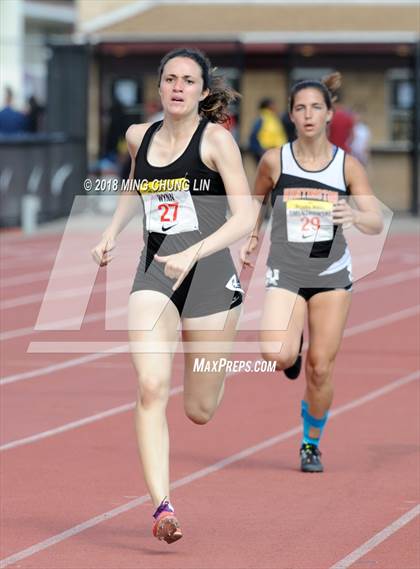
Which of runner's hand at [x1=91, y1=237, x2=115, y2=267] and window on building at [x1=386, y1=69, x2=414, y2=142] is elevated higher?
window on building at [x1=386, y1=69, x2=414, y2=142]

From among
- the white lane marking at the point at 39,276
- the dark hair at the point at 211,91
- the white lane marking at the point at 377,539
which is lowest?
the white lane marking at the point at 377,539

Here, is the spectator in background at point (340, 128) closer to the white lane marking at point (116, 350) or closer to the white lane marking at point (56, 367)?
the white lane marking at point (116, 350)

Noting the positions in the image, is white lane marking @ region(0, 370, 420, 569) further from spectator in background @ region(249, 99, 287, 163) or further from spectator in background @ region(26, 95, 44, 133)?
spectator in background @ region(26, 95, 44, 133)

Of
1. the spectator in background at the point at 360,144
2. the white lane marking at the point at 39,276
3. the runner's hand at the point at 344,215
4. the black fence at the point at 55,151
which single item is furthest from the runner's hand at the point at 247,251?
the spectator in background at the point at 360,144

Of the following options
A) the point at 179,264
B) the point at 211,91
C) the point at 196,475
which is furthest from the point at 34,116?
the point at 179,264

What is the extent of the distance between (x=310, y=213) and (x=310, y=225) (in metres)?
0.09

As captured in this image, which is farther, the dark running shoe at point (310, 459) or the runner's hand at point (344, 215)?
the dark running shoe at point (310, 459)

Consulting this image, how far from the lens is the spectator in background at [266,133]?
86.7 ft

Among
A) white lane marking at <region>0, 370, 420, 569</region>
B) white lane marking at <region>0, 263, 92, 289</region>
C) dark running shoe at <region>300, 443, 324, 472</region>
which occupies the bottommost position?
white lane marking at <region>0, 370, 420, 569</region>

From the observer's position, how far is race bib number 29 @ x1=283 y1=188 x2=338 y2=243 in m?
8.65

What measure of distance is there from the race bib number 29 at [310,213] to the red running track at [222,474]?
1239 millimetres

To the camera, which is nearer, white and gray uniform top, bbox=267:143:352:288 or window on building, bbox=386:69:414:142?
white and gray uniform top, bbox=267:143:352:288

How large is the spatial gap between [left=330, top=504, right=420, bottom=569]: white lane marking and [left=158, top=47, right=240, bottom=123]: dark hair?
195 centimetres

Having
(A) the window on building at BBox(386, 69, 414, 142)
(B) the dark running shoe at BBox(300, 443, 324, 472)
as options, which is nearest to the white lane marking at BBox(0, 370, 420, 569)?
(B) the dark running shoe at BBox(300, 443, 324, 472)
